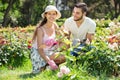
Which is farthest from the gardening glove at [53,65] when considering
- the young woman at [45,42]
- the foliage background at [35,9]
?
the foliage background at [35,9]

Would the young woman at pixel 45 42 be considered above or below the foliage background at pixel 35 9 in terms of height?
above

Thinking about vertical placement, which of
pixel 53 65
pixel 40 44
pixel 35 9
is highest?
pixel 40 44

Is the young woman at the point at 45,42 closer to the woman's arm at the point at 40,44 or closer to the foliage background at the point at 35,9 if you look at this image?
the woman's arm at the point at 40,44

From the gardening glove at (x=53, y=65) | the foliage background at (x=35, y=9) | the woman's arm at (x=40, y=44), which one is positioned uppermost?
the woman's arm at (x=40, y=44)

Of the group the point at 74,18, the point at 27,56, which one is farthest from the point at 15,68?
the point at 74,18

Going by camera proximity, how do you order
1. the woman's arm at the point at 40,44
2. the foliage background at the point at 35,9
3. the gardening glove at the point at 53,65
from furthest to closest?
the foliage background at the point at 35,9 < the woman's arm at the point at 40,44 < the gardening glove at the point at 53,65

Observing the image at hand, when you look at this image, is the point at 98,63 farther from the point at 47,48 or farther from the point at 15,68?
the point at 15,68

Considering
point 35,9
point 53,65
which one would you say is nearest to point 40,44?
point 53,65

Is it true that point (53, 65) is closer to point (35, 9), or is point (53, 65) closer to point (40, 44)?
point (40, 44)

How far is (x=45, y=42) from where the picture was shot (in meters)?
6.47

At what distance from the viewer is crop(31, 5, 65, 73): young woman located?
6406 mm

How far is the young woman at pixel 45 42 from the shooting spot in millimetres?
6406

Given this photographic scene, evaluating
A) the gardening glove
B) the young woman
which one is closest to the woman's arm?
the young woman

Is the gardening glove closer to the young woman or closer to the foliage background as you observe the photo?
the young woman
